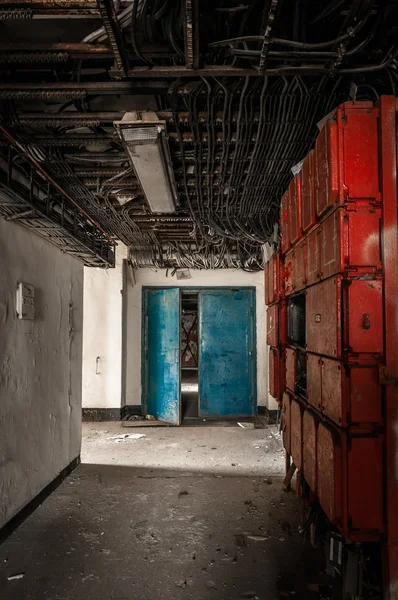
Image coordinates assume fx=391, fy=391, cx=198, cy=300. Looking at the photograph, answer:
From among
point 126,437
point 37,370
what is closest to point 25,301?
point 37,370

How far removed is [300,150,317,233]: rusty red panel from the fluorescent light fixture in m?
0.88

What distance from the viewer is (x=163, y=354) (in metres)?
6.44

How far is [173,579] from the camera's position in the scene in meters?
2.30

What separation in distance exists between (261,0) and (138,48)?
560mm

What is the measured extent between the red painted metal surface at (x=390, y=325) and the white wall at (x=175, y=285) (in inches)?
185

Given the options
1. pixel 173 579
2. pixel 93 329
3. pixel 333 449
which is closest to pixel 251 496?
pixel 173 579

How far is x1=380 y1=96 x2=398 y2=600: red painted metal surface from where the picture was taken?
1776 mm

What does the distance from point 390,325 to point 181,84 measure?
1.59 m

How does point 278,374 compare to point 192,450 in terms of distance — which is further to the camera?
point 192,450

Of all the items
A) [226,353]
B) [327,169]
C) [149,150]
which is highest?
[149,150]

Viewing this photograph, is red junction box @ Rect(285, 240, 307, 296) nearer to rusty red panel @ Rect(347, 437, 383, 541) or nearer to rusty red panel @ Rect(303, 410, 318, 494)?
rusty red panel @ Rect(303, 410, 318, 494)

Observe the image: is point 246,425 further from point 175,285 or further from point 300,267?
point 300,267

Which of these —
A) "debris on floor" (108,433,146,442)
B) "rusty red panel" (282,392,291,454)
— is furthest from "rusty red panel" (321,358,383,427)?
"debris on floor" (108,433,146,442)

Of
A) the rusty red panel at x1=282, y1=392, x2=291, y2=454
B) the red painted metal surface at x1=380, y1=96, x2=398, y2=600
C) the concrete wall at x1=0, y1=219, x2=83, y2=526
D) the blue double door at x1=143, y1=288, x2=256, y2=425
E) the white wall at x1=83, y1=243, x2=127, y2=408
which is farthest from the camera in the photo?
the blue double door at x1=143, y1=288, x2=256, y2=425
